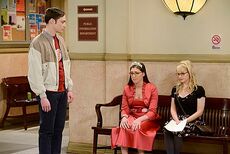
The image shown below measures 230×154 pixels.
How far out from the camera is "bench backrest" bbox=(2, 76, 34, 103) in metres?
8.16

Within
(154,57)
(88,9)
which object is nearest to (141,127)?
(154,57)

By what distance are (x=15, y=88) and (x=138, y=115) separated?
332 centimetres

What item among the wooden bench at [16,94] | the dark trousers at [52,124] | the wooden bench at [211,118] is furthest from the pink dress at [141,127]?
the wooden bench at [16,94]

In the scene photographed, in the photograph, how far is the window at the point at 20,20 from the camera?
8406 mm

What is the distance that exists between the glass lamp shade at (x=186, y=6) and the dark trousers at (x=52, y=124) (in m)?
1.61

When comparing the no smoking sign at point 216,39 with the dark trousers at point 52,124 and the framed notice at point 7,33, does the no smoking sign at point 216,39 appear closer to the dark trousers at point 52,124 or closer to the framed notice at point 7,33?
the dark trousers at point 52,124

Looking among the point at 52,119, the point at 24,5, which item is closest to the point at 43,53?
the point at 52,119

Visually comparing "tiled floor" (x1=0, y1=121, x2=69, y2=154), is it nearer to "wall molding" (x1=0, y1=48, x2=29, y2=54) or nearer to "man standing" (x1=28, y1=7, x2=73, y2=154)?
"wall molding" (x1=0, y1=48, x2=29, y2=54)

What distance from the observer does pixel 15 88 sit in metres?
8.19

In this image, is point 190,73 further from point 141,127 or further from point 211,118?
point 141,127

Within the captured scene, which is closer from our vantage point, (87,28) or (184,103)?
(184,103)

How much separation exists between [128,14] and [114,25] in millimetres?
212

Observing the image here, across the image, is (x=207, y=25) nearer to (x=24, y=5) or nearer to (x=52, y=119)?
(x=52, y=119)

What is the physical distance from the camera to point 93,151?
5637 millimetres
